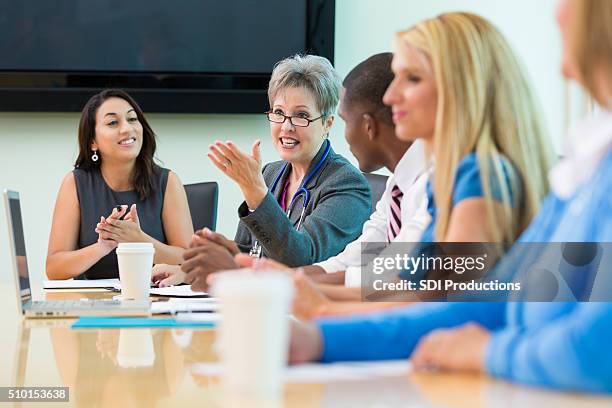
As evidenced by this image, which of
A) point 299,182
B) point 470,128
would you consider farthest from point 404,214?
point 299,182

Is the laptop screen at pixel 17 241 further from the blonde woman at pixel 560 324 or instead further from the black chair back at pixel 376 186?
the black chair back at pixel 376 186

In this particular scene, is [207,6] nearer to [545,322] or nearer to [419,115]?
[419,115]

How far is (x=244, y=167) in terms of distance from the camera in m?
2.53

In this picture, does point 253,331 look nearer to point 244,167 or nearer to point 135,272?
point 135,272

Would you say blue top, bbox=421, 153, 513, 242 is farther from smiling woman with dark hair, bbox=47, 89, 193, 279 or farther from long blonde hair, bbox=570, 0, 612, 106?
smiling woman with dark hair, bbox=47, 89, 193, 279

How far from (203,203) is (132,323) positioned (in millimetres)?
1693

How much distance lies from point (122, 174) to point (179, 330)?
1.77 meters

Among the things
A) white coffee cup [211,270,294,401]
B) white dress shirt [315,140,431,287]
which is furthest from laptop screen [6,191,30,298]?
white coffee cup [211,270,294,401]

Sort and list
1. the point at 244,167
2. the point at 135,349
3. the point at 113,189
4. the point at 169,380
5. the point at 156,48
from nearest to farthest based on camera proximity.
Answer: the point at 169,380 → the point at 135,349 → the point at 244,167 → the point at 113,189 → the point at 156,48

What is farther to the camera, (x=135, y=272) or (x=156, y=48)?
(x=156, y=48)

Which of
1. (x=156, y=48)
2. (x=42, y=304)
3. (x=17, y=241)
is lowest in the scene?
(x=42, y=304)

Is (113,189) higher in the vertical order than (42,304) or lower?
higher

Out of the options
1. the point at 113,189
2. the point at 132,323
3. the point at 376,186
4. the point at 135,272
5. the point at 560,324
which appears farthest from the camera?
the point at 113,189

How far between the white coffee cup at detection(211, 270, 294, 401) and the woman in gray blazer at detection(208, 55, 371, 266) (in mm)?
1664
